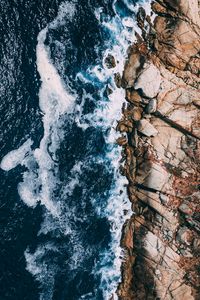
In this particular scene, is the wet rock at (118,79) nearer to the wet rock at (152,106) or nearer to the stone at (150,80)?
the stone at (150,80)

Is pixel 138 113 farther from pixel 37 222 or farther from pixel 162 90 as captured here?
pixel 37 222

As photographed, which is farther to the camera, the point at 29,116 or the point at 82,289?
the point at 82,289

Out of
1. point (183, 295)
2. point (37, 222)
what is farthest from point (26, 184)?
point (183, 295)

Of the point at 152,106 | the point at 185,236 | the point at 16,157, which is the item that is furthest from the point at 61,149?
the point at 185,236

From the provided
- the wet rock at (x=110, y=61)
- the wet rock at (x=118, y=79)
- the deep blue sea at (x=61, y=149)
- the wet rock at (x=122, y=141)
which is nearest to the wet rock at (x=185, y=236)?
the deep blue sea at (x=61, y=149)

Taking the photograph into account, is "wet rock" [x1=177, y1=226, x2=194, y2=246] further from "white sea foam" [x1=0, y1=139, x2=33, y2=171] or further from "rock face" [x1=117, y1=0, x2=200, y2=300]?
"white sea foam" [x1=0, y1=139, x2=33, y2=171]
